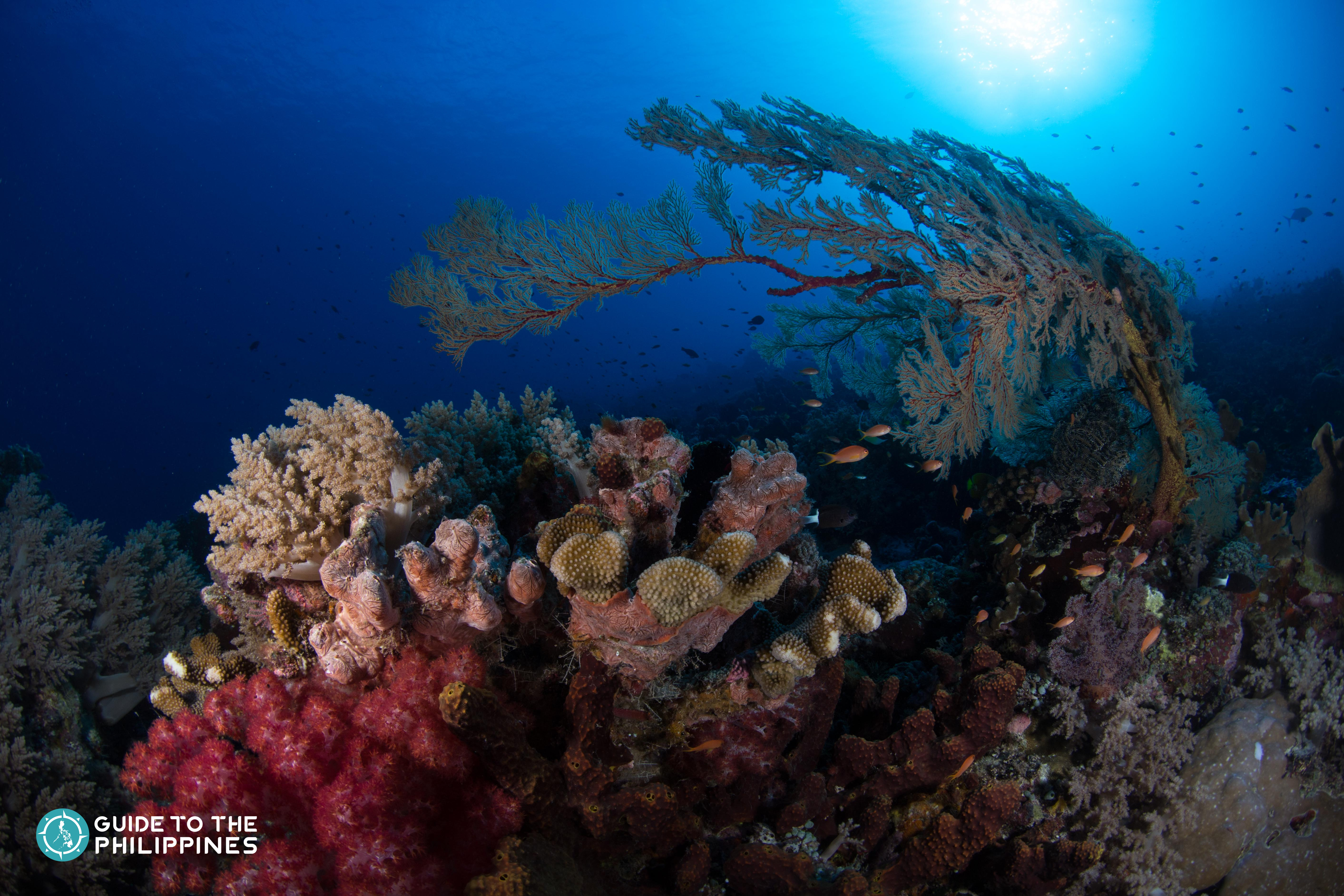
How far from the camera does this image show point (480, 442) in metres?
4.16

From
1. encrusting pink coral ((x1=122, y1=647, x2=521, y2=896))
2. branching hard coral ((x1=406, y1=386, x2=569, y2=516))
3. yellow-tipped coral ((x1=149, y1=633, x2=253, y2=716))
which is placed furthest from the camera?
branching hard coral ((x1=406, y1=386, x2=569, y2=516))

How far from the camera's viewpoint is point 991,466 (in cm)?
800

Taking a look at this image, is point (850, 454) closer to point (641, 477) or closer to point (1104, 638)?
point (1104, 638)

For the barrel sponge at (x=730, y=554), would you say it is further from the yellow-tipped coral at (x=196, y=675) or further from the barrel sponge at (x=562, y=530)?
the yellow-tipped coral at (x=196, y=675)

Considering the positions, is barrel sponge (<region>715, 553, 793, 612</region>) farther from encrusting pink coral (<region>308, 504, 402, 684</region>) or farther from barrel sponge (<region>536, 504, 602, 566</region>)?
encrusting pink coral (<region>308, 504, 402, 684</region>)

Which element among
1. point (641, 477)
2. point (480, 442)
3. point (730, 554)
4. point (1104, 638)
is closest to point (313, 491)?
point (480, 442)

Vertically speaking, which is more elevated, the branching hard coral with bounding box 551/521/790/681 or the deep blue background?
the deep blue background

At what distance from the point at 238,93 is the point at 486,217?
227 ft

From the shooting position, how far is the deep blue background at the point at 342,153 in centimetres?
4422

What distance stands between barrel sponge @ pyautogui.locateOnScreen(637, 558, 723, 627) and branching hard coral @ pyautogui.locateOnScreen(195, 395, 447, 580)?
173 centimetres

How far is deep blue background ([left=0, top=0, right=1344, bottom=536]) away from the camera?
44219mm

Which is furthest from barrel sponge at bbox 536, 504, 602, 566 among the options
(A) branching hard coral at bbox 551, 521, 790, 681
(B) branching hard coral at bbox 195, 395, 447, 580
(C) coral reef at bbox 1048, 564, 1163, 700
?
(C) coral reef at bbox 1048, 564, 1163, 700

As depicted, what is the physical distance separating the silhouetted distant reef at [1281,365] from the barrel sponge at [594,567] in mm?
6846

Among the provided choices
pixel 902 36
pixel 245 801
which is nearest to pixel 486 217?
pixel 245 801
